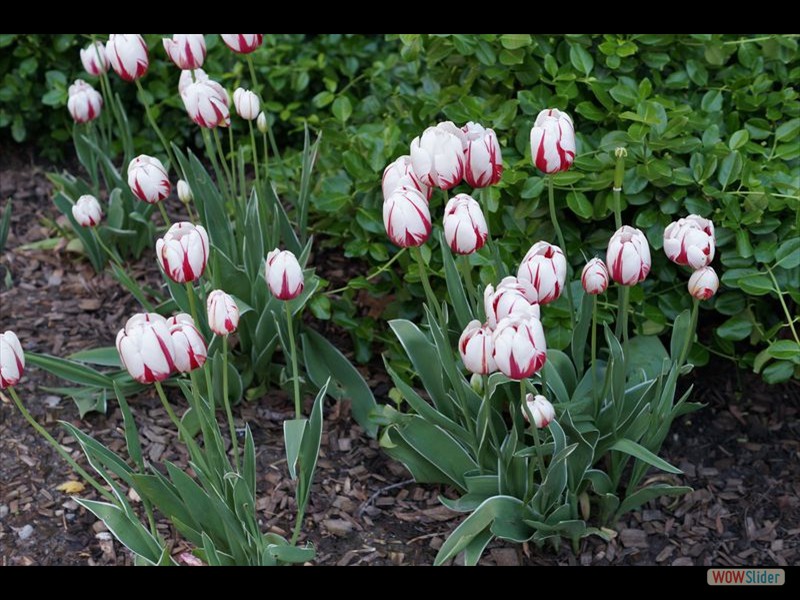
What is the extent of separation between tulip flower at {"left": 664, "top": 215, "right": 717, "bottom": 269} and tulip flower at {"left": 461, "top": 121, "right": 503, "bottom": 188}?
1.26 ft

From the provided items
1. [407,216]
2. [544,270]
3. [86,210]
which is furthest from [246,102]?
[544,270]

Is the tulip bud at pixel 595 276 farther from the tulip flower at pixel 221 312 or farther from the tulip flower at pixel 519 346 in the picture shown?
the tulip flower at pixel 221 312

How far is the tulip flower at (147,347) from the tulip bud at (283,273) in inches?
9.9

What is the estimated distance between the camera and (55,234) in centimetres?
347

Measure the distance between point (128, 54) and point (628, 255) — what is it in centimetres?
137

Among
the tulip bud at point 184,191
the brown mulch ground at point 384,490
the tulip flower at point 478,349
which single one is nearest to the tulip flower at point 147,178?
the tulip bud at point 184,191

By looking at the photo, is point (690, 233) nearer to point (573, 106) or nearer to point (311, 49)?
point (573, 106)

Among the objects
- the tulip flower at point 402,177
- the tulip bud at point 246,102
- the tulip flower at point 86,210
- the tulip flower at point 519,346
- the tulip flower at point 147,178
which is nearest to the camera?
the tulip flower at point 519,346

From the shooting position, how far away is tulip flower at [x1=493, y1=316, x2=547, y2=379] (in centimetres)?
170

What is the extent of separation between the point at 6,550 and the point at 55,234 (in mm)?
1408

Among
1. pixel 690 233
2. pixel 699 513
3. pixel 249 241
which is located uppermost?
pixel 690 233

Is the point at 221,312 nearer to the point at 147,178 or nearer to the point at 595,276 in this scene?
the point at 147,178

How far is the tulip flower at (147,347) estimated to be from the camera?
1.75m

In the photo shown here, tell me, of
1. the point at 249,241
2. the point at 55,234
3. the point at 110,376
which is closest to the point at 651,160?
the point at 249,241
